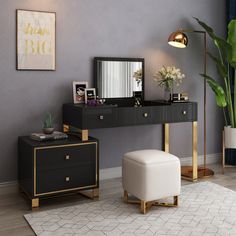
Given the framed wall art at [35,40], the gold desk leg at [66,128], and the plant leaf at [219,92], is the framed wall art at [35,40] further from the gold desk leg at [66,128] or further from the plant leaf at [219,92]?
the plant leaf at [219,92]

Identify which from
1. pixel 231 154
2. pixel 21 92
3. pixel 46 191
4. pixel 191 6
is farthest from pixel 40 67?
pixel 231 154

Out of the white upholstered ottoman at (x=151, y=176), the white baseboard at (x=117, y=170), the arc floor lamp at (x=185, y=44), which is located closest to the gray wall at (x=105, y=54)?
the white baseboard at (x=117, y=170)

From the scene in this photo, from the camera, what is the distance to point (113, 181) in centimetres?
421

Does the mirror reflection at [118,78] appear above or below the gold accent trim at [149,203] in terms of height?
above

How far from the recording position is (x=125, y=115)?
148 inches

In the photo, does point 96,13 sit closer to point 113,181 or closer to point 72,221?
point 113,181

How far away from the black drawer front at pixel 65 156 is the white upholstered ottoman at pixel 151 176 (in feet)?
1.17

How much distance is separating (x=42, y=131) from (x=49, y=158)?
56 cm

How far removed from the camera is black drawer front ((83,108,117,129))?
3.54 m

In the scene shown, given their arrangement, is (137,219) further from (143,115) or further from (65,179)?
(143,115)

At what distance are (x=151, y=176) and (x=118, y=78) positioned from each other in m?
1.38

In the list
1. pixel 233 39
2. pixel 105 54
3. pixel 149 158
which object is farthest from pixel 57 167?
pixel 233 39

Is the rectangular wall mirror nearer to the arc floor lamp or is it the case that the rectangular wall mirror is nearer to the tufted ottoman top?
the arc floor lamp

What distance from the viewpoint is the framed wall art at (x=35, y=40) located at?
3.72 m
